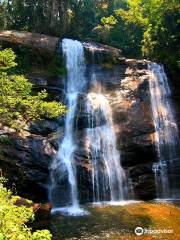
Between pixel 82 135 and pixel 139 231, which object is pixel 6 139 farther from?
pixel 139 231

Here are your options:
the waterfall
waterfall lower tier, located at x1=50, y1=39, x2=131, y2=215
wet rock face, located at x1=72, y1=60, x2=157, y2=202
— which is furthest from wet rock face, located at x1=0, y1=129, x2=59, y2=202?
the waterfall

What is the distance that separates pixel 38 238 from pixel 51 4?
28.7 m

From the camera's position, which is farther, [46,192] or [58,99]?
[58,99]

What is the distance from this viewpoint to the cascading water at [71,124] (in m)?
18.1

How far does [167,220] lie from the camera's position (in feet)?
45.9

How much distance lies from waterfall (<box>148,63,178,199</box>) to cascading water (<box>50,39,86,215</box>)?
16.0 feet

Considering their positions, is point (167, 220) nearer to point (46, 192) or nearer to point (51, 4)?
point (46, 192)

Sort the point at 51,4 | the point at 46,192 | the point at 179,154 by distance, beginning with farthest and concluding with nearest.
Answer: the point at 51,4 < the point at 179,154 < the point at 46,192

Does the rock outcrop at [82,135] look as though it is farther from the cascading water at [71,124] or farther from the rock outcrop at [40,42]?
the cascading water at [71,124]

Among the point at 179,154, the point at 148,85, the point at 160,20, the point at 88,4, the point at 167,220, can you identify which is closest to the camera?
the point at 167,220

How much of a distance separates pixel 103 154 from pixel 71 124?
298cm

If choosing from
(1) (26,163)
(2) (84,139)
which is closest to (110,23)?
(2) (84,139)

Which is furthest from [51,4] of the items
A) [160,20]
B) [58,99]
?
[58,99]

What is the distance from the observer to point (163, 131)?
22.1m
